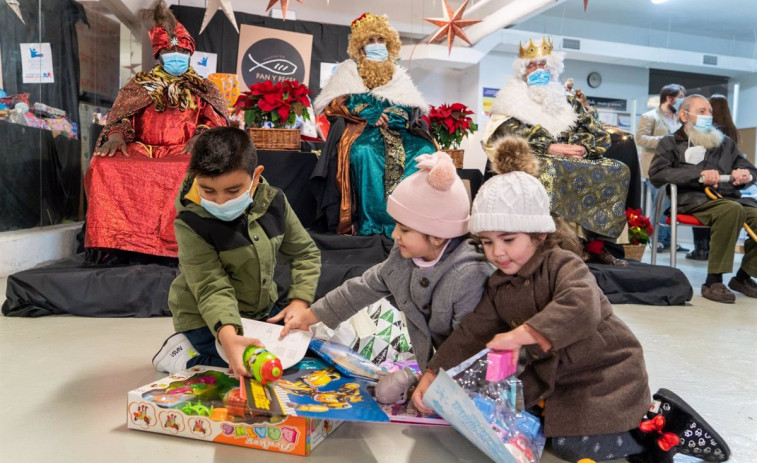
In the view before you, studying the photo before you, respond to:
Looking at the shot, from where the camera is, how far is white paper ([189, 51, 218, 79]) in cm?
715

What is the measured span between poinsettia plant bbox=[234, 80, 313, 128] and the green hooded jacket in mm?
1785

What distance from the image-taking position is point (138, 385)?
190 cm

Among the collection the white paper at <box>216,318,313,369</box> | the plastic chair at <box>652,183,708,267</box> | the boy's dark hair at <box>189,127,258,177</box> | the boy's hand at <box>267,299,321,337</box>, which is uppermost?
the boy's dark hair at <box>189,127,258,177</box>

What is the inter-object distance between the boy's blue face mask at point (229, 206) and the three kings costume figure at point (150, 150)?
5.39 ft

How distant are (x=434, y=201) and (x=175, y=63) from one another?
108 inches

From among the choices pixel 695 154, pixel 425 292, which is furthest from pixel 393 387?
pixel 695 154

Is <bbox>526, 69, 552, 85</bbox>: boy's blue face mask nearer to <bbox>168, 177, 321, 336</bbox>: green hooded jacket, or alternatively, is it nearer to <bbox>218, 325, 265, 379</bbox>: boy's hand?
<bbox>168, 177, 321, 336</bbox>: green hooded jacket

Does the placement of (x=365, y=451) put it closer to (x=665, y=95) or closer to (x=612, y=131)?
(x=612, y=131)

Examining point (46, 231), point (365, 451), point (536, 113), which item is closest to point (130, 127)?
point (46, 231)

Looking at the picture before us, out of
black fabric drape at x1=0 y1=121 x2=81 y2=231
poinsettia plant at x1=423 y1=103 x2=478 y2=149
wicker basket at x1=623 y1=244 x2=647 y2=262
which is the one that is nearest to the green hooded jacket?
poinsettia plant at x1=423 y1=103 x2=478 y2=149

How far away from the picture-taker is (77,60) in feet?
16.7

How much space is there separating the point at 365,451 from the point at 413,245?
1.69ft

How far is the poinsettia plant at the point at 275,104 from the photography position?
12.1 feet

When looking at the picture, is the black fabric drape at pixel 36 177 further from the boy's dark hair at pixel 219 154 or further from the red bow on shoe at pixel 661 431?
the red bow on shoe at pixel 661 431
